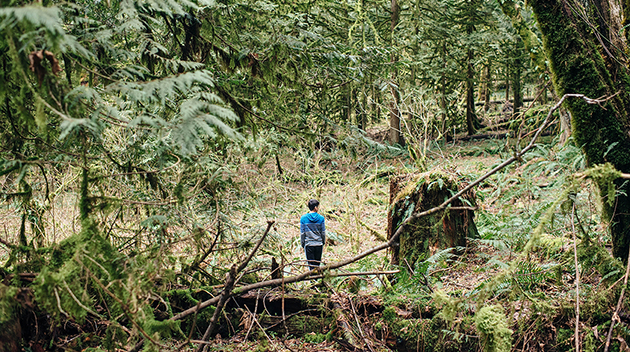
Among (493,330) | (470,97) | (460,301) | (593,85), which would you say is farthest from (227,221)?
(470,97)

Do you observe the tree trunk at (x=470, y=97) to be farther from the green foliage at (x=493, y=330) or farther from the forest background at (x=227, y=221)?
the green foliage at (x=493, y=330)

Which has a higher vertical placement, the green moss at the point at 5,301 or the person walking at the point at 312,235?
the green moss at the point at 5,301

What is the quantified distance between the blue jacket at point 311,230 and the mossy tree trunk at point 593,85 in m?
4.13

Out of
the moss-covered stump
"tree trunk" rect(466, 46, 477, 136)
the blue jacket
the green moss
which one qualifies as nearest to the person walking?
the blue jacket

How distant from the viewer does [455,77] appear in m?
17.1

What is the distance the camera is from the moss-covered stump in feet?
18.0

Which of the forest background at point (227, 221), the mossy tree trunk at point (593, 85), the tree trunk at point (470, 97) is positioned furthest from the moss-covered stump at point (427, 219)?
the tree trunk at point (470, 97)

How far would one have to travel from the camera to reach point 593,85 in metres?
3.54

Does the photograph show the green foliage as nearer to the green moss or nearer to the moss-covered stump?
the moss-covered stump

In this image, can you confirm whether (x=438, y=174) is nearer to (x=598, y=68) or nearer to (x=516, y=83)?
(x=598, y=68)

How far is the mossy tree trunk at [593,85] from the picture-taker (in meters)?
3.56

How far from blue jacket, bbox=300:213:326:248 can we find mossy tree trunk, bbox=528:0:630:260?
413 cm

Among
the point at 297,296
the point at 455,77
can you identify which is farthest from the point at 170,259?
the point at 455,77

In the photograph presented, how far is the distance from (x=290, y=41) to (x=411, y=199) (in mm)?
2816
